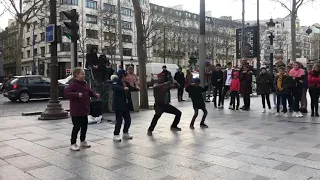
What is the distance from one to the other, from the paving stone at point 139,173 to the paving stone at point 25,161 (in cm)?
141

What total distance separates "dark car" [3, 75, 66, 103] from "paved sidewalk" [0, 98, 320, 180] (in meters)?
9.45

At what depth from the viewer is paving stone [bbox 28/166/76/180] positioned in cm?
471

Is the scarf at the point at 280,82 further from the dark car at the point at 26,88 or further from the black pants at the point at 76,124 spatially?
the dark car at the point at 26,88

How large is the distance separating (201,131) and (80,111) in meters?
3.07

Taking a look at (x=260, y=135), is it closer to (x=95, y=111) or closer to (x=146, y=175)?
(x=146, y=175)

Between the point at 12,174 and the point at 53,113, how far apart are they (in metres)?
5.70

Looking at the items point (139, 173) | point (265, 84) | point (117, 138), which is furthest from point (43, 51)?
point (139, 173)

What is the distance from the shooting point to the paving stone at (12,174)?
4711 millimetres

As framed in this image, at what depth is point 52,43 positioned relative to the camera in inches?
419

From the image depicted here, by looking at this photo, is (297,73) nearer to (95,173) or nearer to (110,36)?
(95,173)

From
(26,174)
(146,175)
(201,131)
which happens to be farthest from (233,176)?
(201,131)

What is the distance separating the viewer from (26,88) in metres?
18.2

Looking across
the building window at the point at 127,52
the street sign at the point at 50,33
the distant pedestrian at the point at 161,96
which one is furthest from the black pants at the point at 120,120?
the building window at the point at 127,52

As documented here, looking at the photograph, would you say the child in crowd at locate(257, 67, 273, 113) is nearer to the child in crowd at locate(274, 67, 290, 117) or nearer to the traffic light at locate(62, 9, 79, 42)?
the child in crowd at locate(274, 67, 290, 117)
